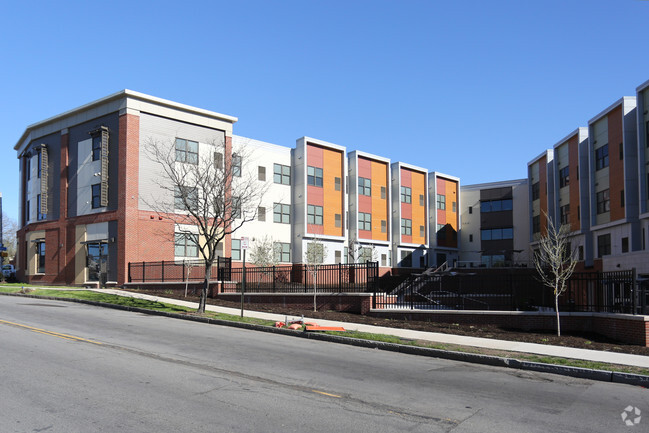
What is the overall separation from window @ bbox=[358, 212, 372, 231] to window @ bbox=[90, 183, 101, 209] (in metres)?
24.2

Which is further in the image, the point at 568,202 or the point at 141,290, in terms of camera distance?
the point at 568,202

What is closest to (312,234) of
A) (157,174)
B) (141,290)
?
(157,174)

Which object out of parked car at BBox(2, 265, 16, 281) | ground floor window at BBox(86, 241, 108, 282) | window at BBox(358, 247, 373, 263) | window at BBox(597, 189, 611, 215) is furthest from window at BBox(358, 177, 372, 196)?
parked car at BBox(2, 265, 16, 281)

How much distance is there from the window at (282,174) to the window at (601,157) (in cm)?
2494

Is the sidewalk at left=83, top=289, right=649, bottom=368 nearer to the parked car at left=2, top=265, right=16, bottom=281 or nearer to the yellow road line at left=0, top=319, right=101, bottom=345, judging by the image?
the yellow road line at left=0, top=319, right=101, bottom=345

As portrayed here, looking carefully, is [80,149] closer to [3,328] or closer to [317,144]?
[317,144]

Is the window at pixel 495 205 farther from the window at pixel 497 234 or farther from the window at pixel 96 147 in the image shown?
the window at pixel 96 147

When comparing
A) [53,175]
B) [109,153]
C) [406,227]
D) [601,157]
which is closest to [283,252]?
[109,153]

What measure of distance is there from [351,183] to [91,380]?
43.3m

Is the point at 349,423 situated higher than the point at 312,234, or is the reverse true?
the point at 312,234

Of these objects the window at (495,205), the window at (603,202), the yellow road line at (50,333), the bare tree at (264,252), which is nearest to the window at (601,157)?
the window at (603,202)

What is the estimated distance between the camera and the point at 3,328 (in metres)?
14.7

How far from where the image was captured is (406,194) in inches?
2232

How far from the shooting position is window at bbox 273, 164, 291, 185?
45.5 m
